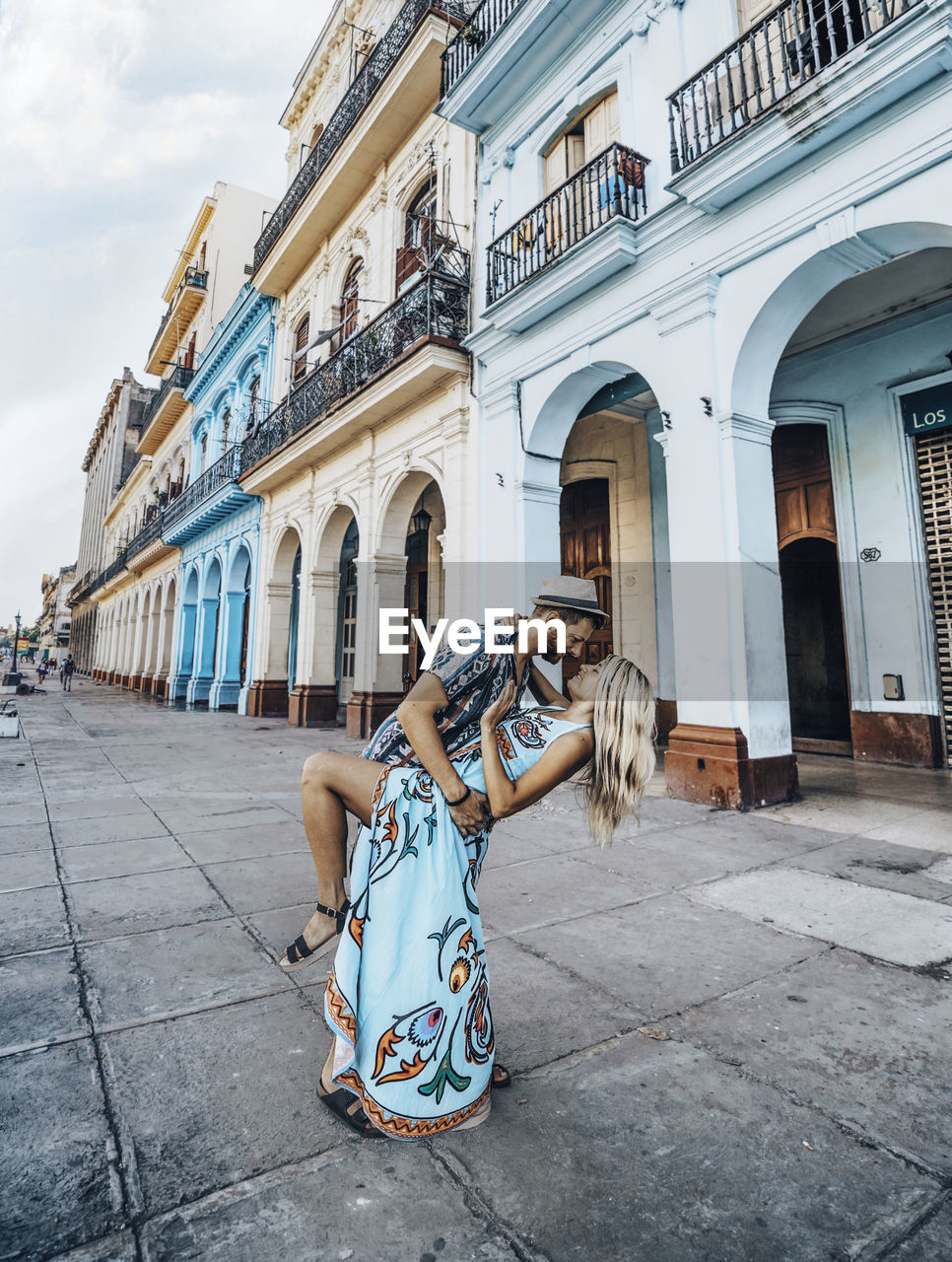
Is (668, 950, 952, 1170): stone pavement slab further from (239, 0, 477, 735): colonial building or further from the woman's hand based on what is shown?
(239, 0, 477, 735): colonial building

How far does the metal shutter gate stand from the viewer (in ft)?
22.8

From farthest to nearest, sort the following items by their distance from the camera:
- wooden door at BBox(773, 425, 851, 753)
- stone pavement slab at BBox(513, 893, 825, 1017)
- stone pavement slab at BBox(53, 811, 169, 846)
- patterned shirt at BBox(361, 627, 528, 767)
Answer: wooden door at BBox(773, 425, 851, 753)
stone pavement slab at BBox(53, 811, 169, 846)
stone pavement slab at BBox(513, 893, 825, 1017)
patterned shirt at BBox(361, 627, 528, 767)

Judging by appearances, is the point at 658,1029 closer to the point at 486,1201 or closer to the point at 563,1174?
the point at 563,1174

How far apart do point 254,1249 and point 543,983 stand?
49.2 inches

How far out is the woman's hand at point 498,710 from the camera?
1651mm

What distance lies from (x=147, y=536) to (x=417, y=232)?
18746 mm

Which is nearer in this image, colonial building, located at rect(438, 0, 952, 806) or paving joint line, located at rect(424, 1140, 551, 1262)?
paving joint line, located at rect(424, 1140, 551, 1262)

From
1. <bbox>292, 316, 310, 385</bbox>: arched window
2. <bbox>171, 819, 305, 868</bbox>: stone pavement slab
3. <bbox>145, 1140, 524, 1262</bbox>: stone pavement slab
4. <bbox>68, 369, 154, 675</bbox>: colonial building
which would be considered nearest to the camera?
<bbox>145, 1140, 524, 1262</bbox>: stone pavement slab

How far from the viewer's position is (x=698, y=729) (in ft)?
18.1

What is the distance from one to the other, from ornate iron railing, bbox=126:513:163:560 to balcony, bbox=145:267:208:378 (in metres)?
6.26

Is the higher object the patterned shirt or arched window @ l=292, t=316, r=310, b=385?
arched window @ l=292, t=316, r=310, b=385

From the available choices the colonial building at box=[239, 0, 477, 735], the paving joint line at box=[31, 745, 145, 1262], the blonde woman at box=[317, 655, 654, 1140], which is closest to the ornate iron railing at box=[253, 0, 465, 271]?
the colonial building at box=[239, 0, 477, 735]

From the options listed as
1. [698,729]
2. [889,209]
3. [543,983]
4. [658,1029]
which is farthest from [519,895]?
[889,209]

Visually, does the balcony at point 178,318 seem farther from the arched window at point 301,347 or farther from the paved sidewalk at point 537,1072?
the paved sidewalk at point 537,1072
